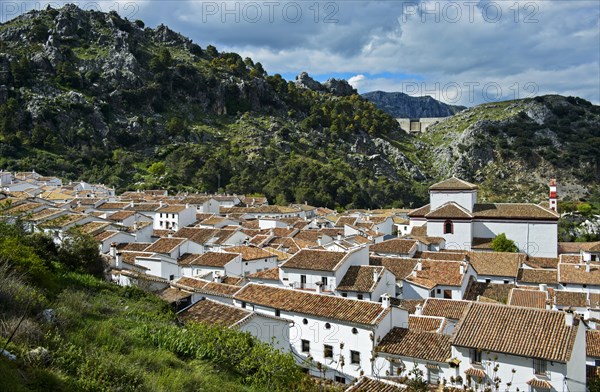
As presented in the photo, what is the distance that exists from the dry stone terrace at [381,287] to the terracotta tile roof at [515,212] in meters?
0.09

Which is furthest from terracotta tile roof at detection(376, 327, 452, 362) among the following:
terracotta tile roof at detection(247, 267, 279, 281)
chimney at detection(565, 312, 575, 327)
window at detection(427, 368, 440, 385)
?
terracotta tile roof at detection(247, 267, 279, 281)

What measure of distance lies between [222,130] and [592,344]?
8443 centimetres

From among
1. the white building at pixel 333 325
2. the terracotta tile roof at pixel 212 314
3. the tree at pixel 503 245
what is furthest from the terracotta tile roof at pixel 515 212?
the terracotta tile roof at pixel 212 314

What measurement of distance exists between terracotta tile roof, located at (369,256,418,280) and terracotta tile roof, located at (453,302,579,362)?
10.5 metres

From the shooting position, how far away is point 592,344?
17.8m

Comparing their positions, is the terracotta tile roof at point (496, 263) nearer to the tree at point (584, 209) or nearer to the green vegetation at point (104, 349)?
the green vegetation at point (104, 349)

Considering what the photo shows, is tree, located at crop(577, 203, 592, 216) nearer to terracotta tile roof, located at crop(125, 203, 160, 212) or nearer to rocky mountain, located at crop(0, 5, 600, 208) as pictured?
rocky mountain, located at crop(0, 5, 600, 208)

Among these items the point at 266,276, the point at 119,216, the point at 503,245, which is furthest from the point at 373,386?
the point at 503,245

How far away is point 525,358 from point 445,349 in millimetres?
2391

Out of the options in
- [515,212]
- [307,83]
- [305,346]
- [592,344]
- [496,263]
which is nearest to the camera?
[305,346]

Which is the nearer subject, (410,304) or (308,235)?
(410,304)

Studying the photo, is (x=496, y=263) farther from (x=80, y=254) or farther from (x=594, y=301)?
(x=80, y=254)

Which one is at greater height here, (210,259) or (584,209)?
(210,259)

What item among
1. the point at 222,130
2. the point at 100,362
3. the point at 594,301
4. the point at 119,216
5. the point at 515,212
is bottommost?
the point at 594,301
